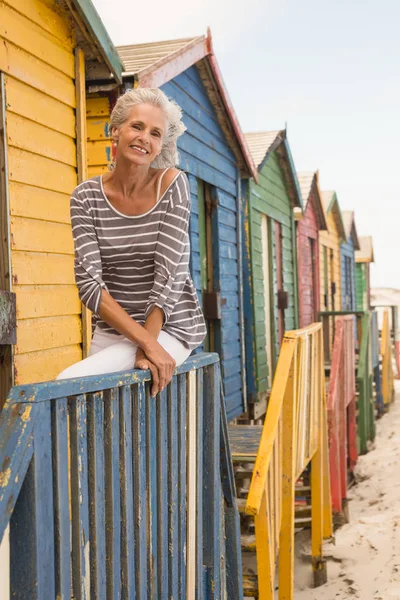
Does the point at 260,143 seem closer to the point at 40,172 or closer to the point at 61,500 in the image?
the point at 40,172

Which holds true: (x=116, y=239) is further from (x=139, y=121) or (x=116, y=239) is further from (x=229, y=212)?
(x=229, y=212)

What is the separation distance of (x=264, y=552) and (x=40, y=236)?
2.26m

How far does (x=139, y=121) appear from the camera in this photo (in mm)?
2639

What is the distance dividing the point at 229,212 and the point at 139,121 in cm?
548

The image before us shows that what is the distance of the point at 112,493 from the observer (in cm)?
192

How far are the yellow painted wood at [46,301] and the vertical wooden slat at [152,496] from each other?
77.6 inches

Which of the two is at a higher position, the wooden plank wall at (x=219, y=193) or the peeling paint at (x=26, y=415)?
the wooden plank wall at (x=219, y=193)

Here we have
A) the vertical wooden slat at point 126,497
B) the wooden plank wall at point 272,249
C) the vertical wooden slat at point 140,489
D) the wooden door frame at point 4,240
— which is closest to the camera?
the vertical wooden slat at point 126,497

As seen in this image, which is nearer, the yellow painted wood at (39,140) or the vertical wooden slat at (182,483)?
the vertical wooden slat at (182,483)

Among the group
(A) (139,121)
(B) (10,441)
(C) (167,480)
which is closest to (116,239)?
(A) (139,121)

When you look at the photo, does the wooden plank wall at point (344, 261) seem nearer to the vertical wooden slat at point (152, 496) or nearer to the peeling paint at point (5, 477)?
the vertical wooden slat at point (152, 496)

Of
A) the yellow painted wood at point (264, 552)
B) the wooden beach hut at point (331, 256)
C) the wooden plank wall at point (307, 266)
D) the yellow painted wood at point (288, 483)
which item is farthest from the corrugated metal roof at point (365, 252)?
the yellow painted wood at point (264, 552)

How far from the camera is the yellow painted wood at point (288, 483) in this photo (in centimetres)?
448

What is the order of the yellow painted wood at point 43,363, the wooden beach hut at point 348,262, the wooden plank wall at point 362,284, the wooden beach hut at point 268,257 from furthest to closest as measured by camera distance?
the wooden plank wall at point 362,284 < the wooden beach hut at point 348,262 < the wooden beach hut at point 268,257 < the yellow painted wood at point 43,363
